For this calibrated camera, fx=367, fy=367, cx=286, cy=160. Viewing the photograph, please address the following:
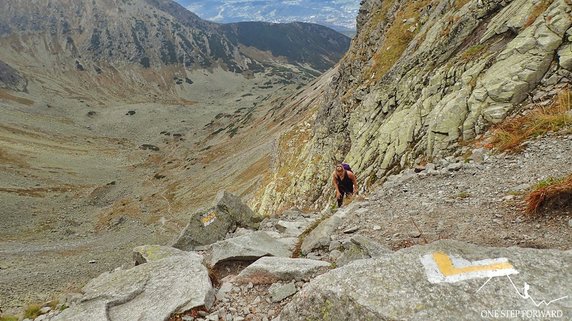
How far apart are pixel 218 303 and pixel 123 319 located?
225 centimetres

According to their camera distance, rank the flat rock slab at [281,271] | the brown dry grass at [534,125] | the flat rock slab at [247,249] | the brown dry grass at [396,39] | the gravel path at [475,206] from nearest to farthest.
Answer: the gravel path at [475,206] → the flat rock slab at [281,271] → the flat rock slab at [247,249] → the brown dry grass at [534,125] → the brown dry grass at [396,39]

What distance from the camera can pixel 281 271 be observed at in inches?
387

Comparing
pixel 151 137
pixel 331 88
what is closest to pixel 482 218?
pixel 331 88

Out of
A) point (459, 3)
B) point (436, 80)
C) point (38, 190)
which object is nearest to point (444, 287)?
point (436, 80)

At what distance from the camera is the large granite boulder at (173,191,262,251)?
19844 millimetres

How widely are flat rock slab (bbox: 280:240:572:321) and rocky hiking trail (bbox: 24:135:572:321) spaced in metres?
0.02

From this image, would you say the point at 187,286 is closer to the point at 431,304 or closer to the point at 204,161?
the point at 431,304

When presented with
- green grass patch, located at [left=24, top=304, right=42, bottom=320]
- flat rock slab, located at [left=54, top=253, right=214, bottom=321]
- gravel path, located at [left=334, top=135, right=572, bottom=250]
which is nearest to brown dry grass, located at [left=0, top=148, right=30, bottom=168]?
green grass patch, located at [left=24, top=304, right=42, bottom=320]

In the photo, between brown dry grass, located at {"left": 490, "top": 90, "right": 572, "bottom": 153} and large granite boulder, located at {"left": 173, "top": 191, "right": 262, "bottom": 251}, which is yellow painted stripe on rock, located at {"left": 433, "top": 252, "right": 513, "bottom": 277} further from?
large granite boulder, located at {"left": 173, "top": 191, "right": 262, "bottom": 251}

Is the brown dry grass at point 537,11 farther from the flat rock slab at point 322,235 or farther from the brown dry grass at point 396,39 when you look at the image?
the brown dry grass at point 396,39

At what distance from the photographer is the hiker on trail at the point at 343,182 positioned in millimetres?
18438

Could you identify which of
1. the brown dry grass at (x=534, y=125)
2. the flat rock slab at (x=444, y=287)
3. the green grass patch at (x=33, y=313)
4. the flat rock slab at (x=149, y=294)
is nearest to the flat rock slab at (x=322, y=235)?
the flat rock slab at (x=149, y=294)

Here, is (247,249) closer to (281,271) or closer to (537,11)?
(281,271)

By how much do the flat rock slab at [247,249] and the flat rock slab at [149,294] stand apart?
1.80 meters
